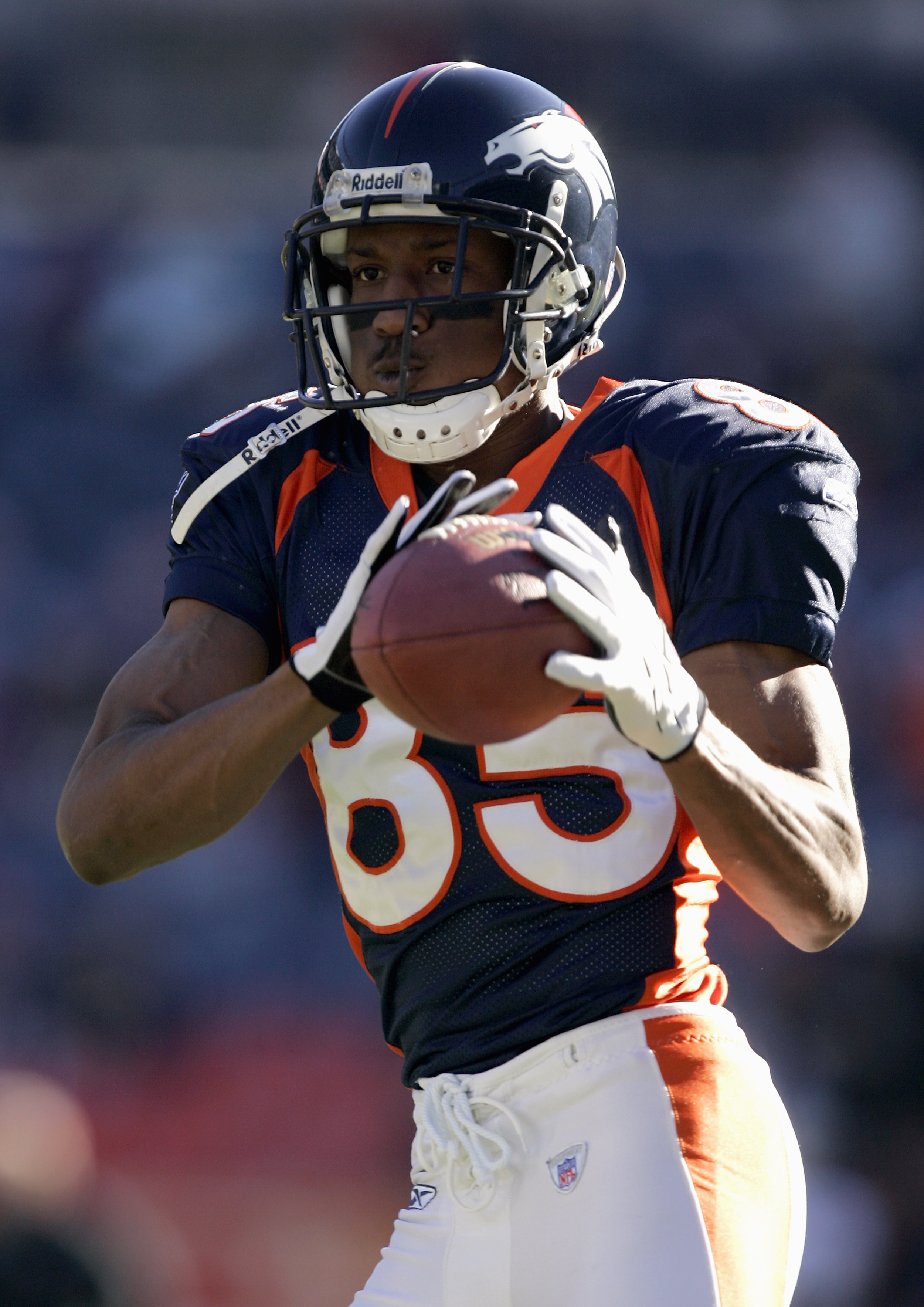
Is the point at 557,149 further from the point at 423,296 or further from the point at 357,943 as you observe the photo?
the point at 357,943

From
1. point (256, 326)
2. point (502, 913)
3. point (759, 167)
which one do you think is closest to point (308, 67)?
point (256, 326)

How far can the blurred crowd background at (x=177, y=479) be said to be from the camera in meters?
3.82

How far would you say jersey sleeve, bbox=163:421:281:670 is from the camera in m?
2.10

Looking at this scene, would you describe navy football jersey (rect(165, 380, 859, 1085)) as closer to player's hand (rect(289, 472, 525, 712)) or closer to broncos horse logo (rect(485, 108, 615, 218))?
player's hand (rect(289, 472, 525, 712))

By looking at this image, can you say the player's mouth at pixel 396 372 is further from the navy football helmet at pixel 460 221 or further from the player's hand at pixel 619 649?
the player's hand at pixel 619 649

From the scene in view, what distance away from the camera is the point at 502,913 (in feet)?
6.24

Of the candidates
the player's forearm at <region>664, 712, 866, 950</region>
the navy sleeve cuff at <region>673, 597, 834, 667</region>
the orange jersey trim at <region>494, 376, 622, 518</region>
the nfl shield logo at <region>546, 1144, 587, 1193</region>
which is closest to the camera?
the player's forearm at <region>664, 712, 866, 950</region>

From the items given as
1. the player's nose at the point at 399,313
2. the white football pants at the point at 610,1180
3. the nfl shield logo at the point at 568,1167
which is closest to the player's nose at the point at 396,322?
the player's nose at the point at 399,313

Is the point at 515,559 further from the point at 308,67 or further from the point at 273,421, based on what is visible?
the point at 308,67

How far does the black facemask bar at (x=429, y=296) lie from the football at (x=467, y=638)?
0.48 m

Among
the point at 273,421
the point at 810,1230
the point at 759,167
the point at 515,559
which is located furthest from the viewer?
the point at 759,167

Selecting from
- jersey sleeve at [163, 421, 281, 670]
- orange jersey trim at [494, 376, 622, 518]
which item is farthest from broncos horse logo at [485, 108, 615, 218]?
jersey sleeve at [163, 421, 281, 670]

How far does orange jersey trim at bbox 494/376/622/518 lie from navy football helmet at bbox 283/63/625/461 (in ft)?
0.22

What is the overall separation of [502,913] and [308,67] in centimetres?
458
